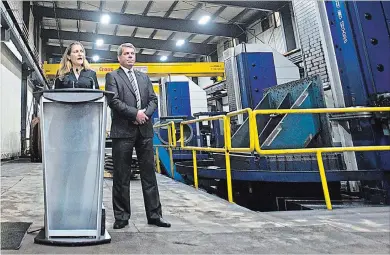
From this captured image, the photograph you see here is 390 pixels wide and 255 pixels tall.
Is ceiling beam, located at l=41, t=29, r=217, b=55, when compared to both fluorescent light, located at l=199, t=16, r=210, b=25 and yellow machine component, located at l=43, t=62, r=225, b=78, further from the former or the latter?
yellow machine component, located at l=43, t=62, r=225, b=78

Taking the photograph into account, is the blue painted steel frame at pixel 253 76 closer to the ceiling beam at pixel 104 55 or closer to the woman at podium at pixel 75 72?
the woman at podium at pixel 75 72

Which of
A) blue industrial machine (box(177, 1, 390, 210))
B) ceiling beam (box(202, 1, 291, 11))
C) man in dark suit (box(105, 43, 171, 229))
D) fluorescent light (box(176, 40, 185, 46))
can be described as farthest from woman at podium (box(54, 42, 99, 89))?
fluorescent light (box(176, 40, 185, 46))

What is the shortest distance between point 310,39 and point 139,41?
38.4 feet

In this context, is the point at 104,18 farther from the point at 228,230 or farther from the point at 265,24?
the point at 228,230

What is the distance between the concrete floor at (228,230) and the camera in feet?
5.57

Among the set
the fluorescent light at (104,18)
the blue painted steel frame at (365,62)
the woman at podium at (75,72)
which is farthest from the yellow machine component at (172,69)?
the woman at podium at (75,72)

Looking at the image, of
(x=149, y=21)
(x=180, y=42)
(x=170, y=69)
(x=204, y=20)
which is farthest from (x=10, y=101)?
(x=180, y=42)

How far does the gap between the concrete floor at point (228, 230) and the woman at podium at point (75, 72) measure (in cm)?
99

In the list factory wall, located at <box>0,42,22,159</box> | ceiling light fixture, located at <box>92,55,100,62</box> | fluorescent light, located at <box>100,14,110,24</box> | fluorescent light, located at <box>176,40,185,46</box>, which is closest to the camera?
factory wall, located at <box>0,42,22,159</box>

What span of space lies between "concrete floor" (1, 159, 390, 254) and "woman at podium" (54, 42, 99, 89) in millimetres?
986

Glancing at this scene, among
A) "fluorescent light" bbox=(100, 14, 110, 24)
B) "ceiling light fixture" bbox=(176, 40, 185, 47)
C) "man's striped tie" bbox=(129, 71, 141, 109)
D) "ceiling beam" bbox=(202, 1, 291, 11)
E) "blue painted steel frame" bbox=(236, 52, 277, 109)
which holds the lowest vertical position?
"man's striped tie" bbox=(129, 71, 141, 109)

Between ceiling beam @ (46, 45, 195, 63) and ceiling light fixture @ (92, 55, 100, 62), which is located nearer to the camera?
ceiling beam @ (46, 45, 195, 63)

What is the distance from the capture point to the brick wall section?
5746 millimetres

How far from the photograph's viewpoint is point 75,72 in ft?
6.75
